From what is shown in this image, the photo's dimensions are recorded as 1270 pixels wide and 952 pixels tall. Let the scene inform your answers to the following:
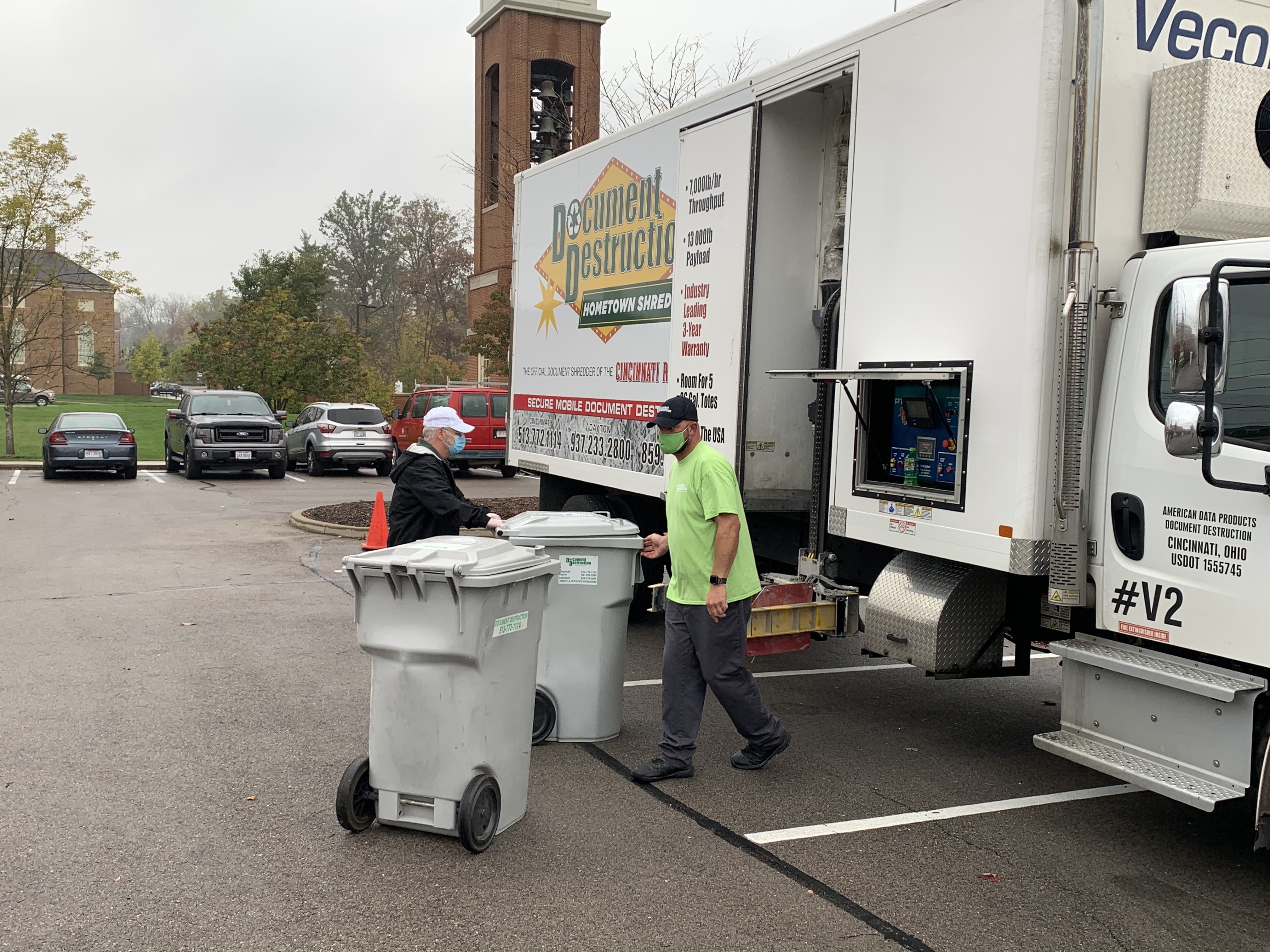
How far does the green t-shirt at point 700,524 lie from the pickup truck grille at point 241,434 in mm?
19025

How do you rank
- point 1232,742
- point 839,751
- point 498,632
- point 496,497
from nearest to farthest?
point 1232,742, point 498,632, point 839,751, point 496,497

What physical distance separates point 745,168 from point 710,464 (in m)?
2.23

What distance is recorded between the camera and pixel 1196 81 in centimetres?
471

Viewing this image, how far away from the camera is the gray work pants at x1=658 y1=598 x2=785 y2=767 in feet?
17.7

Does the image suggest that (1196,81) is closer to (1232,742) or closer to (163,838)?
(1232,742)

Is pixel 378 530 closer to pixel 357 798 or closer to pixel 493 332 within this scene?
pixel 357 798

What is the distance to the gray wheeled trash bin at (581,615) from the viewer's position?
5781 millimetres

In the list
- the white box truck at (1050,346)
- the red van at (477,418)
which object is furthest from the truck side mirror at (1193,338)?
the red van at (477,418)

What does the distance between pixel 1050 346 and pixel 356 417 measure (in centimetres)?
2094

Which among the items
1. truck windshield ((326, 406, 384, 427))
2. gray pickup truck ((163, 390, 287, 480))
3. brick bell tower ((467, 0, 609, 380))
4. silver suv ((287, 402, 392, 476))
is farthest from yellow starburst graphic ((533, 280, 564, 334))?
brick bell tower ((467, 0, 609, 380))

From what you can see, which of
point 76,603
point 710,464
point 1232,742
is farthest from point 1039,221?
point 76,603

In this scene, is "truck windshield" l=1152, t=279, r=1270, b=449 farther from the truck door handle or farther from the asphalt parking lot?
the asphalt parking lot

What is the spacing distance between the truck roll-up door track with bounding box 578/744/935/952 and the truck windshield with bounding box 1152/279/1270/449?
2203 mm

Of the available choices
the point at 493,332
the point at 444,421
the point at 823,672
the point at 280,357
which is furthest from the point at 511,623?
the point at 280,357
